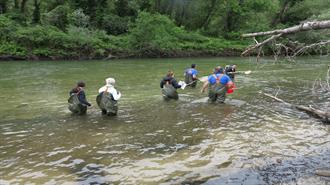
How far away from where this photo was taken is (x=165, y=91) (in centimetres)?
1634

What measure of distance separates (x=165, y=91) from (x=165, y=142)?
622cm

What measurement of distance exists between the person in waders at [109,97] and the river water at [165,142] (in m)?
0.31

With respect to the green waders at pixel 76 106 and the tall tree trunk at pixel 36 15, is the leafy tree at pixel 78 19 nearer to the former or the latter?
the tall tree trunk at pixel 36 15

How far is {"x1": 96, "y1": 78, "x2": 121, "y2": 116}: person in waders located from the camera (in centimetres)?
1306

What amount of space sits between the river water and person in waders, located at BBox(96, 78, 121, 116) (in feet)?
1.01

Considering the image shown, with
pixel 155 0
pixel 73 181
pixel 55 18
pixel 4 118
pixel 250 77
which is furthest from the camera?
pixel 155 0

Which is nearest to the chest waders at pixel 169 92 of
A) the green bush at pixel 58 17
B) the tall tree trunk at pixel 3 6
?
the green bush at pixel 58 17

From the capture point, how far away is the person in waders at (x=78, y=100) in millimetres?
13188

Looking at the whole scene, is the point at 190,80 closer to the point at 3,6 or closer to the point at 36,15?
the point at 36,15

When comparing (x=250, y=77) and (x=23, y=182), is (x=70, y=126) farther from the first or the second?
(x=250, y=77)

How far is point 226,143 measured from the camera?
1017 centimetres

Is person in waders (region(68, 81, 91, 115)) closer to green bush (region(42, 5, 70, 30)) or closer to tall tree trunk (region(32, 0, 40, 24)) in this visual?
green bush (region(42, 5, 70, 30))

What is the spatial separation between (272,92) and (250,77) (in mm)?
6534

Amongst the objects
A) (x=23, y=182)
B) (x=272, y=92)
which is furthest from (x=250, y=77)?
(x=23, y=182)
